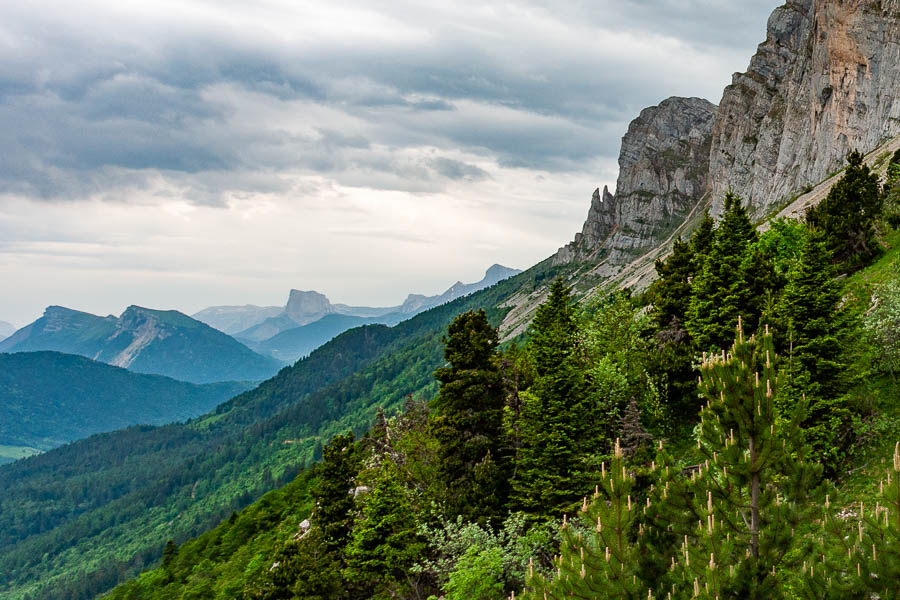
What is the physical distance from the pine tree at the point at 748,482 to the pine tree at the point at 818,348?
12.3m

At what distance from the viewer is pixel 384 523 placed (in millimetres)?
34438

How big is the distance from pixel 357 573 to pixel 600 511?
22836mm

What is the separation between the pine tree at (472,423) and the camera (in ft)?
124

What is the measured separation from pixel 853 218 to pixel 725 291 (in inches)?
953

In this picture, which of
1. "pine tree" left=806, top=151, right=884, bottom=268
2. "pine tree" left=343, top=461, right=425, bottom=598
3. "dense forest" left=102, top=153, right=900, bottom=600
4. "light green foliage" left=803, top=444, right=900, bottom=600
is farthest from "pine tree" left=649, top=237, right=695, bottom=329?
"light green foliage" left=803, top=444, right=900, bottom=600

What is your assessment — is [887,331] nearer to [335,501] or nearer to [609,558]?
[609,558]

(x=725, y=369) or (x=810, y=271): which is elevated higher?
(x=810, y=271)

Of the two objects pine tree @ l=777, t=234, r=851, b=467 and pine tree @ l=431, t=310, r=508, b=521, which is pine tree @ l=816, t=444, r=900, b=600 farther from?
pine tree @ l=431, t=310, r=508, b=521

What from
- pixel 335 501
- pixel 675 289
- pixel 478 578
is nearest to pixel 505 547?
pixel 478 578

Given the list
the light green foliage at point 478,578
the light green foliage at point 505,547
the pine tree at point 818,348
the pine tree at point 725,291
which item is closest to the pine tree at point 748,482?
the light green foliage at point 478,578

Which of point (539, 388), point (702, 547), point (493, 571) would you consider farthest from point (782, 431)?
point (539, 388)

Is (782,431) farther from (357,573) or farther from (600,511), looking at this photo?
(357,573)

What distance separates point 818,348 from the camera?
29.0 m

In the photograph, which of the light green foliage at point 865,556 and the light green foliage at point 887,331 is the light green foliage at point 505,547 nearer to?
the light green foliage at point 865,556
